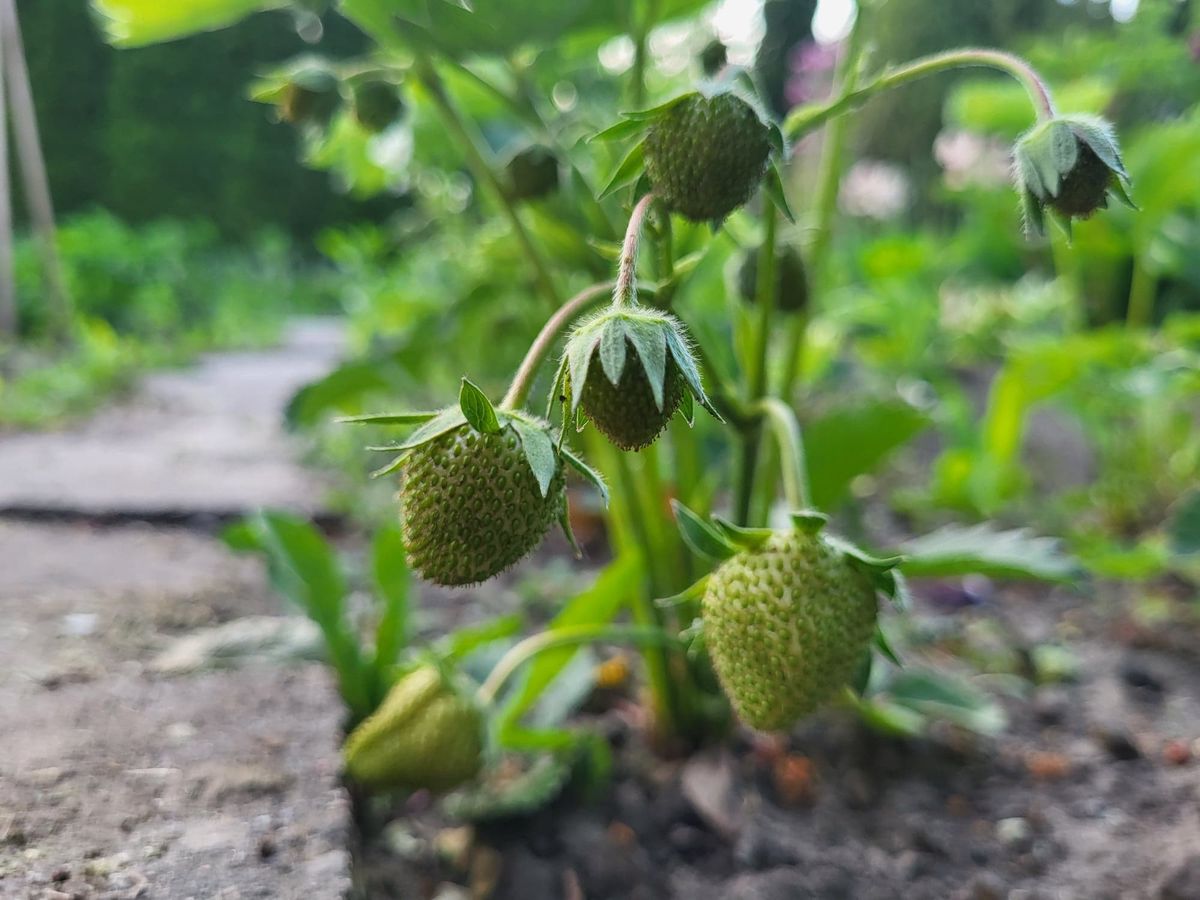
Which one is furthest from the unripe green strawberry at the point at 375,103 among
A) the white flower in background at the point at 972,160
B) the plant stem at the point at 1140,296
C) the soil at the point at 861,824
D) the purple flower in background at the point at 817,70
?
the white flower in background at the point at 972,160

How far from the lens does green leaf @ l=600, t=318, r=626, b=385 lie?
581 mm

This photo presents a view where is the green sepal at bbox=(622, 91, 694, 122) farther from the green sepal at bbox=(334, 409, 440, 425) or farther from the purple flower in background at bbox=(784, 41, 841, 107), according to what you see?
the purple flower in background at bbox=(784, 41, 841, 107)

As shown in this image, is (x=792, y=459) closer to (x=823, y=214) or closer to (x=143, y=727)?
(x=823, y=214)

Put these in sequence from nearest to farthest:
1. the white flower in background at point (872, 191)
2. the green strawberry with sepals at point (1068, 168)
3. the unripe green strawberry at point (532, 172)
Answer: the green strawberry with sepals at point (1068, 168) < the unripe green strawberry at point (532, 172) < the white flower in background at point (872, 191)

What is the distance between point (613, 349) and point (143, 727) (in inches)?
27.3

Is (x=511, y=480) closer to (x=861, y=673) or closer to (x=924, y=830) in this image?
(x=861, y=673)

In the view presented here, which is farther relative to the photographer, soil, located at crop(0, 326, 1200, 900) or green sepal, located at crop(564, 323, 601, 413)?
soil, located at crop(0, 326, 1200, 900)

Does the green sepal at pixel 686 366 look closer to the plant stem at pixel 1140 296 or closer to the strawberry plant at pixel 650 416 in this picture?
the strawberry plant at pixel 650 416

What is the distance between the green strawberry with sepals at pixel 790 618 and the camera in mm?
716

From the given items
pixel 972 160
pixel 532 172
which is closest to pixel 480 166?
pixel 532 172

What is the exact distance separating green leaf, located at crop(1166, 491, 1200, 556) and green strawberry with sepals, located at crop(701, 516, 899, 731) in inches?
30.8

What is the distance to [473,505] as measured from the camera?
65 centimetres

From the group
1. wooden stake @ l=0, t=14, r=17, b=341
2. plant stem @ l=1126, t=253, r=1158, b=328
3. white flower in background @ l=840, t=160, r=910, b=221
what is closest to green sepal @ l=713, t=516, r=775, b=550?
plant stem @ l=1126, t=253, r=1158, b=328

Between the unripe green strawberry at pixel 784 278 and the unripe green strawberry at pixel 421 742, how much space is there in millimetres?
549
